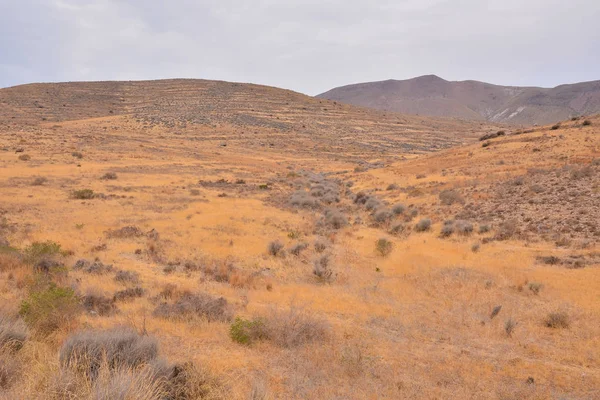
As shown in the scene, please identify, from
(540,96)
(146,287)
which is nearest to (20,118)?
(146,287)

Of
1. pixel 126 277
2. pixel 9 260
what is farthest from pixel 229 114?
pixel 126 277

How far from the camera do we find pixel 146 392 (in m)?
3.67

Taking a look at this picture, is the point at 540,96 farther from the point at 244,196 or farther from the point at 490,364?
the point at 490,364

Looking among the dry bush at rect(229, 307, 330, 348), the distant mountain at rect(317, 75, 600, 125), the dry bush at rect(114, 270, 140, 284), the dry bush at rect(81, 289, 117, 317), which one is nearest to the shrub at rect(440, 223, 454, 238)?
the dry bush at rect(229, 307, 330, 348)

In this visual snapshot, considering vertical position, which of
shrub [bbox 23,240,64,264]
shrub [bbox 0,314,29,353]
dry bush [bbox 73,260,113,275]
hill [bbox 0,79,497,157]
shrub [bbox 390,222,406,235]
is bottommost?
shrub [bbox 390,222,406,235]

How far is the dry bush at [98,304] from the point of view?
25.1 ft

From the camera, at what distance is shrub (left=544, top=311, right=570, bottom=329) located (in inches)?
342

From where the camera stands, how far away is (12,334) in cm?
502

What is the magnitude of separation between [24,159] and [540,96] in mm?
183810

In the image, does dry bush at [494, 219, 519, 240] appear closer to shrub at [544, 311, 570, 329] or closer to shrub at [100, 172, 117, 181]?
shrub at [544, 311, 570, 329]

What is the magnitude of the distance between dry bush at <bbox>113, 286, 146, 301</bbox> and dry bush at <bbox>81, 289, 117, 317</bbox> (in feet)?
0.90

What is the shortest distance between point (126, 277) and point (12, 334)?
541 centimetres

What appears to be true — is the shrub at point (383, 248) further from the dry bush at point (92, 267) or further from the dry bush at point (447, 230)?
the dry bush at point (92, 267)

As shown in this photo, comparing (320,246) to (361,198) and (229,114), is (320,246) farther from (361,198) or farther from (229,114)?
(229,114)
